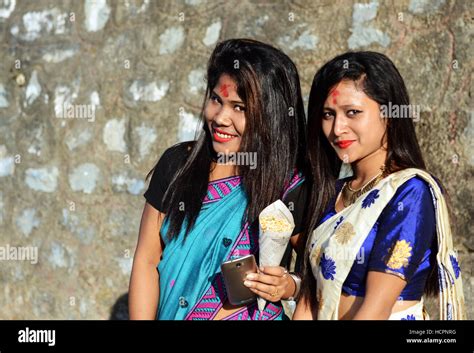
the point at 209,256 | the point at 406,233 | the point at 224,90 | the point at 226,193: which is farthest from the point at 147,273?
the point at 406,233

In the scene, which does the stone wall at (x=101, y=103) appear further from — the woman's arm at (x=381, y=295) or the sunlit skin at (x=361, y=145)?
the woman's arm at (x=381, y=295)

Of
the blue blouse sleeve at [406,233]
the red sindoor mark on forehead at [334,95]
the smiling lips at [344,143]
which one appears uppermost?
the red sindoor mark on forehead at [334,95]

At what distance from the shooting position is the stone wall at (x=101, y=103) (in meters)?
3.40

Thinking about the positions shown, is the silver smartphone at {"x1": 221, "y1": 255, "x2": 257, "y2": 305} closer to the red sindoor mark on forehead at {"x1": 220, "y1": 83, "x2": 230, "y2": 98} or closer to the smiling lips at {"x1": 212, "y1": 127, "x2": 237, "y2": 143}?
the smiling lips at {"x1": 212, "y1": 127, "x2": 237, "y2": 143}

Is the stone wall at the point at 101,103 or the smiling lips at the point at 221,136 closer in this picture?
the smiling lips at the point at 221,136

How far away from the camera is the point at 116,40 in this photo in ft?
12.5

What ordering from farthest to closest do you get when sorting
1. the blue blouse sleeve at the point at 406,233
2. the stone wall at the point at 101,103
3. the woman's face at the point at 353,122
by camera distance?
the stone wall at the point at 101,103, the woman's face at the point at 353,122, the blue blouse sleeve at the point at 406,233

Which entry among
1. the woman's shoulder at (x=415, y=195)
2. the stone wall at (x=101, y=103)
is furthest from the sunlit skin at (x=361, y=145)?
the stone wall at (x=101, y=103)

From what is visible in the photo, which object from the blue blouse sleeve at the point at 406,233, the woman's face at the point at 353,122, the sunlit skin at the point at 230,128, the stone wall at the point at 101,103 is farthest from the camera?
the stone wall at the point at 101,103

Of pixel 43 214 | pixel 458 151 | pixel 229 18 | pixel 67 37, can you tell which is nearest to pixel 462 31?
pixel 458 151

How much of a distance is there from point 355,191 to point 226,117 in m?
0.45

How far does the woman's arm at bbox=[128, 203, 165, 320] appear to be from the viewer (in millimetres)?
2373

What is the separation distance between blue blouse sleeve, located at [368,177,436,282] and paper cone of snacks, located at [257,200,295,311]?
0.93ft
